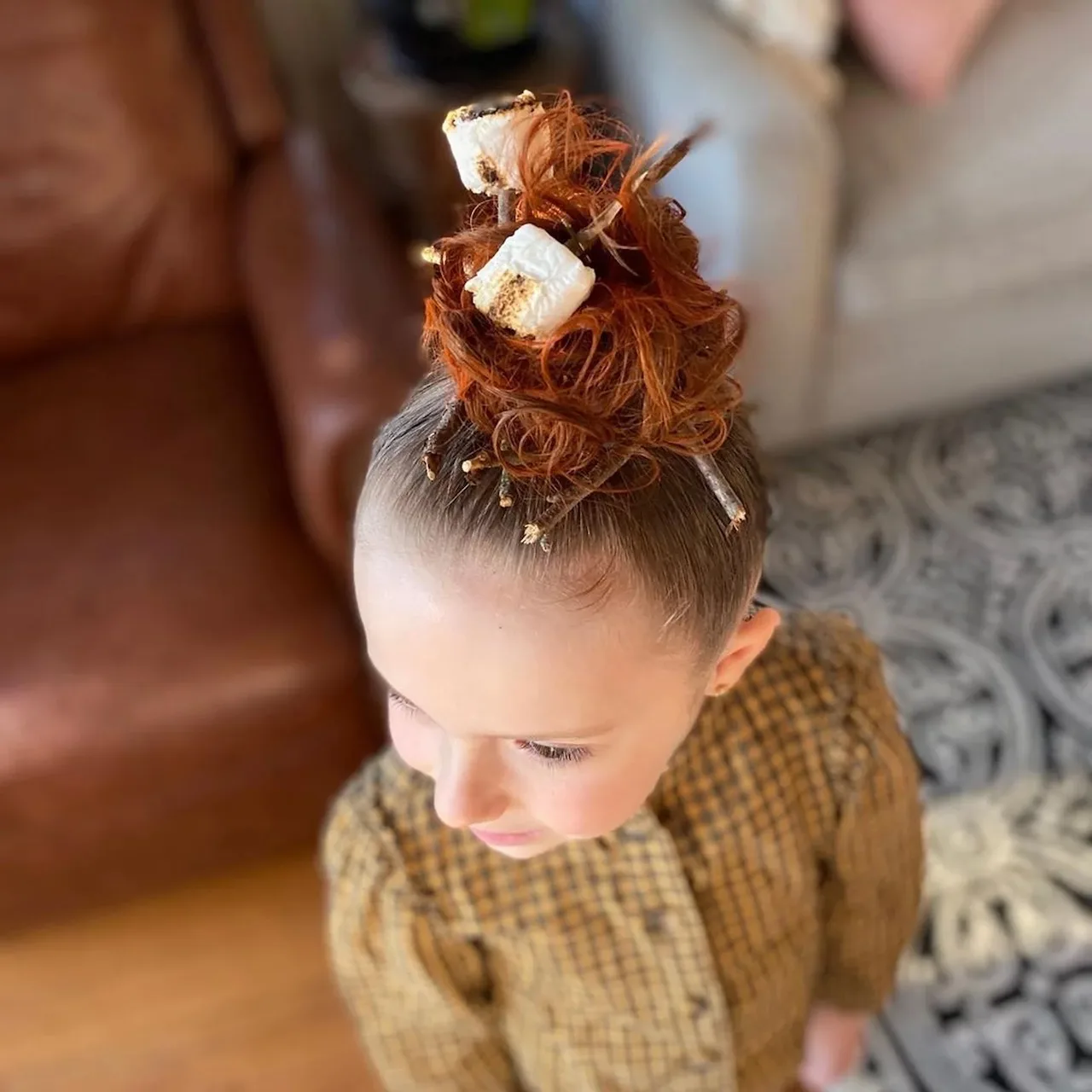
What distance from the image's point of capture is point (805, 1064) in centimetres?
105

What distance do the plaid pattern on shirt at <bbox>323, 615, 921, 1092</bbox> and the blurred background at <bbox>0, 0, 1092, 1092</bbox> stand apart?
43 cm

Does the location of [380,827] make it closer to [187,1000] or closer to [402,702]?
[402,702]

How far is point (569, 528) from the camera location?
491mm

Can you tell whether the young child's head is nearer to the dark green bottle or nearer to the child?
the child

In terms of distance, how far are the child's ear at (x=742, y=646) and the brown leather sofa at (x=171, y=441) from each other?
56cm

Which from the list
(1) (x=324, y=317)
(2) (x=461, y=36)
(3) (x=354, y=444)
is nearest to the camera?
(3) (x=354, y=444)

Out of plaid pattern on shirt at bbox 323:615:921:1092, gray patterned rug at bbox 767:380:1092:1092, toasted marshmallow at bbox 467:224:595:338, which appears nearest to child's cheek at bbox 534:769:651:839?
plaid pattern on shirt at bbox 323:615:921:1092

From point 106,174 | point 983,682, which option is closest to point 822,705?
point 983,682

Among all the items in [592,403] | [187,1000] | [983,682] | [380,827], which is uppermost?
[592,403]

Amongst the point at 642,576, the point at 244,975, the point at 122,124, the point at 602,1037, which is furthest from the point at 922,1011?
the point at 122,124

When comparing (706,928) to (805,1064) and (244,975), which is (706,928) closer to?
(805,1064)

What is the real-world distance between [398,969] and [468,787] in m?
0.21

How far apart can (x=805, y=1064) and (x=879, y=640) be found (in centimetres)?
63

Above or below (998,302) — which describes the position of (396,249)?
above
